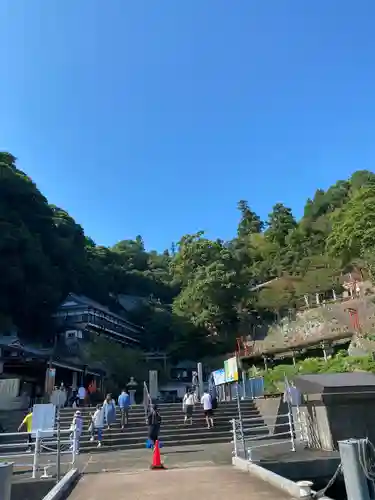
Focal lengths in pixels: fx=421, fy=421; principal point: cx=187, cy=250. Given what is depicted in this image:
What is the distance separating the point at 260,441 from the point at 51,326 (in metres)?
32.5

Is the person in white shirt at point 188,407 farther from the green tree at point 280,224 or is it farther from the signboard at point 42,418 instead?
the green tree at point 280,224

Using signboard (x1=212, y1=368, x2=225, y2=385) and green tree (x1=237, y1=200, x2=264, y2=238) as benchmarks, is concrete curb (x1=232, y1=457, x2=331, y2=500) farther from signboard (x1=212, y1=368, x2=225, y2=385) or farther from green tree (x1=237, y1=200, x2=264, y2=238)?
green tree (x1=237, y1=200, x2=264, y2=238)

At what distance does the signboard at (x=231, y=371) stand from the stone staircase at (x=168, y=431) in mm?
1580

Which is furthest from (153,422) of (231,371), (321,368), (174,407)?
(321,368)

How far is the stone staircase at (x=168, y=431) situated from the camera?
14266 mm

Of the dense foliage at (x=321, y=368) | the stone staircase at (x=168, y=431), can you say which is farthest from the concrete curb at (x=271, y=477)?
the dense foliage at (x=321, y=368)

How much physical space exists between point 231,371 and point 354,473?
15.5 meters

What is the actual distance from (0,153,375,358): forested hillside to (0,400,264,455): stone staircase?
19.1 meters

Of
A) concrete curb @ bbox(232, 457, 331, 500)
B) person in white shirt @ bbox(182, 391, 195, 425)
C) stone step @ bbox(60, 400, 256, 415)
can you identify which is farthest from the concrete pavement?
stone step @ bbox(60, 400, 256, 415)

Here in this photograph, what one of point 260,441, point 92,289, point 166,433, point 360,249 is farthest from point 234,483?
point 92,289

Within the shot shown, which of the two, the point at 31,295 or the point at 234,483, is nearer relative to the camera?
the point at 234,483

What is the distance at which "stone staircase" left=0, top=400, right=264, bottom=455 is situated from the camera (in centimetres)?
1427

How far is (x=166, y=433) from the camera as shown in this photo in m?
15.1

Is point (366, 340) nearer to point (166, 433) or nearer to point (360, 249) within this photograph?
point (360, 249)
